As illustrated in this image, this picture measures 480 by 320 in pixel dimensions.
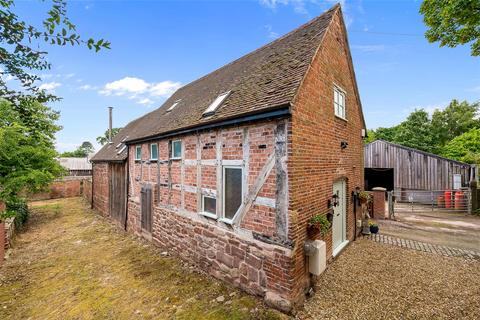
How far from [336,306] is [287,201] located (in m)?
2.50

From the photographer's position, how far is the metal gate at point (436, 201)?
44.4ft

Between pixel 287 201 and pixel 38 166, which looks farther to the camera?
pixel 38 166

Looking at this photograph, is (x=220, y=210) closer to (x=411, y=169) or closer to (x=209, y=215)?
(x=209, y=215)

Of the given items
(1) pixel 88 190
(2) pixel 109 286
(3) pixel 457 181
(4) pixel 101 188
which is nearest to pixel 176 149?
(2) pixel 109 286

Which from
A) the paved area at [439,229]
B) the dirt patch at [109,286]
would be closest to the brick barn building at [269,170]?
the dirt patch at [109,286]

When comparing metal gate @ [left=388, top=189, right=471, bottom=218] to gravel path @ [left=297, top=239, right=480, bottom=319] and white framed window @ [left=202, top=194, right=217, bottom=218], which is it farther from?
white framed window @ [left=202, top=194, right=217, bottom=218]

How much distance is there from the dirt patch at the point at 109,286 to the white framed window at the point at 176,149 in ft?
11.5

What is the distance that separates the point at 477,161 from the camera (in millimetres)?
20203

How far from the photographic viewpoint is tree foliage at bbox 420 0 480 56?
658 centimetres

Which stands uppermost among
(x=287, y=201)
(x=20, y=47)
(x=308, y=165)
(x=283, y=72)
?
(x=283, y=72)

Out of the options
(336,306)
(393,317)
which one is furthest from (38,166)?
(393,317)

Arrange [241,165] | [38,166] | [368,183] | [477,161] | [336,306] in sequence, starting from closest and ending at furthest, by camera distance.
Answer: [336,306]
[241,165]
[38,166]
[477,161]
[368,183]

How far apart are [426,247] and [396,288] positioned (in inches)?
139

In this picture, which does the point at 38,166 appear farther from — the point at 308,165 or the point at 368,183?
the point at 368,183
